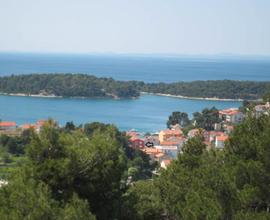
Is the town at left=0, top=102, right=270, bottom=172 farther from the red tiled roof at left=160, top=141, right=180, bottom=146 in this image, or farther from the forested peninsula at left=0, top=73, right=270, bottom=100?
the forested peninsula at left=0, top=73, right=270, bottom=100

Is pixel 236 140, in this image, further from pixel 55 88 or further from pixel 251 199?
pixel 55 88

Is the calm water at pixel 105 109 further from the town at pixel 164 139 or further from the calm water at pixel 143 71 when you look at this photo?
the calm water at pixel 143 71

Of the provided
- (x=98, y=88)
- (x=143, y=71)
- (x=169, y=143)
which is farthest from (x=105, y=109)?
(x=143, y=71)

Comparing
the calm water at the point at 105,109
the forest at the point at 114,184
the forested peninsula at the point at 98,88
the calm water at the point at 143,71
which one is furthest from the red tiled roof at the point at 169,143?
the calm water at the point at 143,71

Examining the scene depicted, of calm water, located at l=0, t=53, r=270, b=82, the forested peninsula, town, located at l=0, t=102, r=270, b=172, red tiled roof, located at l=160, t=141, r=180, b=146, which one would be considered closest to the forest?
town, located at l=0, t=102, r=270, b=172

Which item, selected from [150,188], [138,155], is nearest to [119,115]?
[138,155]
